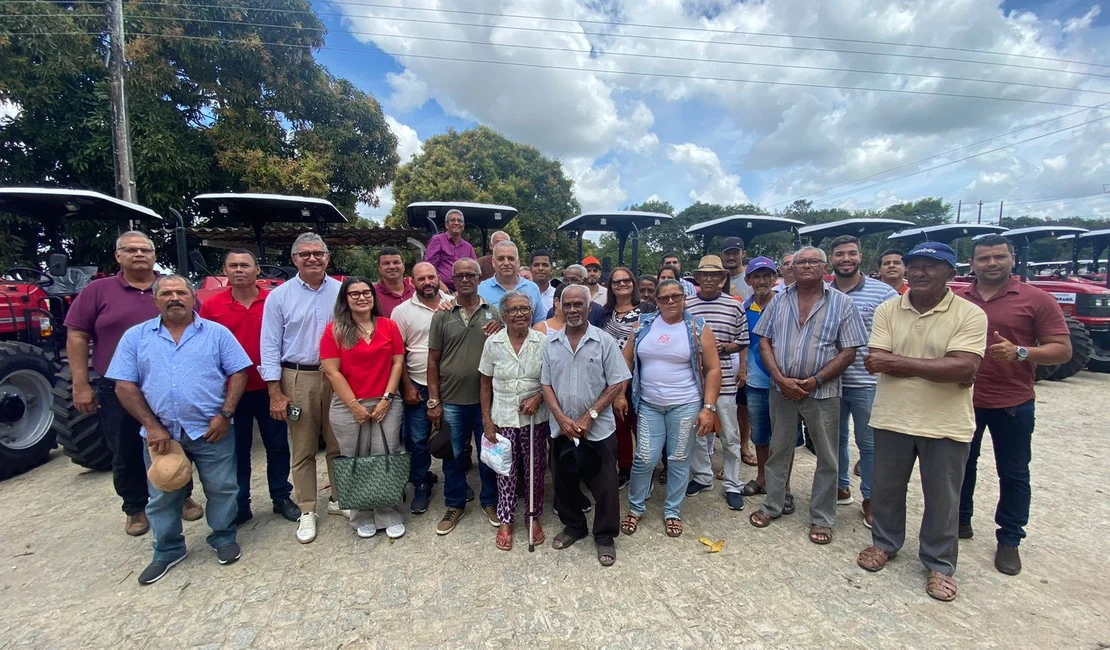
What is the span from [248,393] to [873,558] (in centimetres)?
416

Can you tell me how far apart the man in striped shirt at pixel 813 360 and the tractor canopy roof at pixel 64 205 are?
569cm

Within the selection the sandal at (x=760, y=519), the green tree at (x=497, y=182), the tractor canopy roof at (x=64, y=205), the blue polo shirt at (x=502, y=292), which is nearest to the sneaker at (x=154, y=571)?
the blue polo shirt at (x=502, y=292)

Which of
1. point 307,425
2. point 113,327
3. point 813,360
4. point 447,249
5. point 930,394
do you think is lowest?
point 307,425

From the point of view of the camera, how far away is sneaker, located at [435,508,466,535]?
134 inches

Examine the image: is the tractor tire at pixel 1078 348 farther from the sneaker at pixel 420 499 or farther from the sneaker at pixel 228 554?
the sneaker at pixel 228 554

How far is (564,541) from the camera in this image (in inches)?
126

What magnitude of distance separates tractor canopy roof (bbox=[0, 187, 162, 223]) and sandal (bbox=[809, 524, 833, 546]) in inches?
247

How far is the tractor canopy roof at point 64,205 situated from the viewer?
436 centimetres

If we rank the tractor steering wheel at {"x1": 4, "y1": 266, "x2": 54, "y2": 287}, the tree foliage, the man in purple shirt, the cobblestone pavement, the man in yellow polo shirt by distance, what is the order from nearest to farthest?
the cobblestone pavement < the man in yellow polo shirt < the tractor steering wheel at {"x1": 4, "y1": 266, "x2": 54, "y2": 287} < the man in purple shirt < the tree foliage

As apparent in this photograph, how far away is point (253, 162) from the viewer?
11.2 m

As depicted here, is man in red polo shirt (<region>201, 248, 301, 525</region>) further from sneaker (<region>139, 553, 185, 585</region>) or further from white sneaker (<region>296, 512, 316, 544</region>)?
sneaker (<region>139, 553, 185, 585</region>)

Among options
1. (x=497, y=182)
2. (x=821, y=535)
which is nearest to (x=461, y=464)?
(x=821, y=535)

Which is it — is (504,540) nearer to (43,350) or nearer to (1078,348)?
(43,350)

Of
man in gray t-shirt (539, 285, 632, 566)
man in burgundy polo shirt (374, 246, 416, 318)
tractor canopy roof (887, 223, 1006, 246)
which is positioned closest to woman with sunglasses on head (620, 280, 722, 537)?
man in gray t-shirt (539, 285, 632, 566)
